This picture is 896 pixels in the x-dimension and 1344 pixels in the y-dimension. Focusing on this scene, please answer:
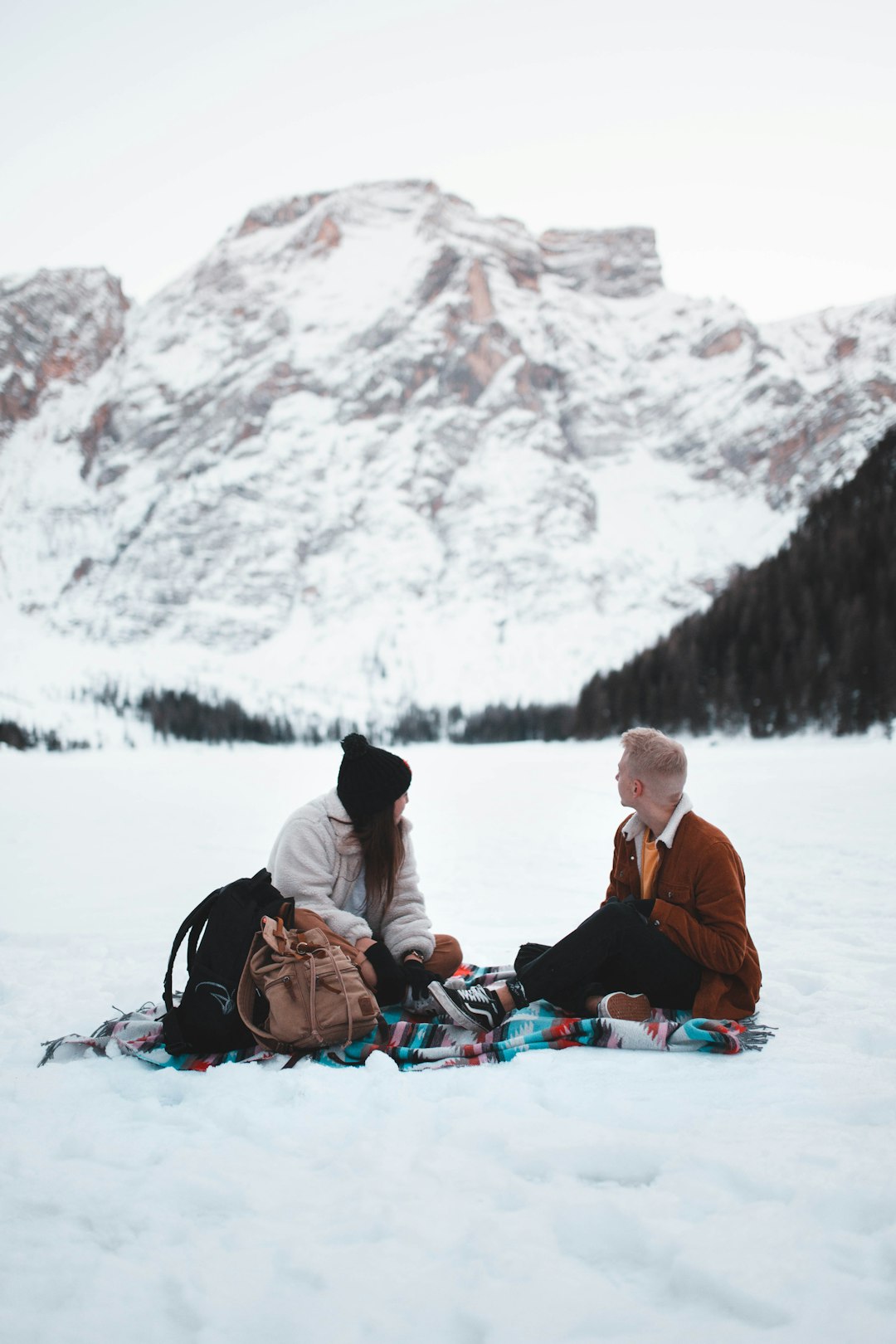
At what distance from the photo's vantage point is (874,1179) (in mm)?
2275

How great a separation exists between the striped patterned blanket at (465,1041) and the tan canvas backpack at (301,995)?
0.08m

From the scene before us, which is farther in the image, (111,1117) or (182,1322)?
(111,1117)

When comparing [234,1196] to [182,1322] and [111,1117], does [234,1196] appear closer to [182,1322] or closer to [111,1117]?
[182,1322]

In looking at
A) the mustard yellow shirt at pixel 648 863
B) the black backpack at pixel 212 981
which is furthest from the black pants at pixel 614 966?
the black backpack at pixel 212 981

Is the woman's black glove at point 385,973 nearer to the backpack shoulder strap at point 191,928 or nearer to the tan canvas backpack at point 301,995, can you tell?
the tan canvas backpack at point 301,995

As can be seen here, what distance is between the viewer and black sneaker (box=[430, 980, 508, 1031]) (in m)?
3.82

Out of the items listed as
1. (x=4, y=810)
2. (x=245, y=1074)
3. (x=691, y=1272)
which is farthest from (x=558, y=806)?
(x=691, y=1272)

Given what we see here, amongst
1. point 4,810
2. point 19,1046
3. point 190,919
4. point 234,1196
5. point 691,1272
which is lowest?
point 4,810

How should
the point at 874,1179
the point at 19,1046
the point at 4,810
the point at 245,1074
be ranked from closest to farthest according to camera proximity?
the point at 874,1179 → the point at 245,1074 → the point at 19,1046 → the point at 4,810

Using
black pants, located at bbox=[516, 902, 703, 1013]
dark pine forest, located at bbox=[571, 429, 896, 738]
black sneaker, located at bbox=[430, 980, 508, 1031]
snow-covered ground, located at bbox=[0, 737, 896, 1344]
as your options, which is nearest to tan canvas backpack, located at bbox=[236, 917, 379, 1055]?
snow-covered ground, located at bbox=[0, 737, 896, 1344]

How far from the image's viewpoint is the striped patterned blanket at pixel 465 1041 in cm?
345

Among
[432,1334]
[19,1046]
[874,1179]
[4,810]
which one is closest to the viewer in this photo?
[432,1334]

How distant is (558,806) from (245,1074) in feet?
45.1

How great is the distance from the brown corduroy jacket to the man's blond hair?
0.58 feet
